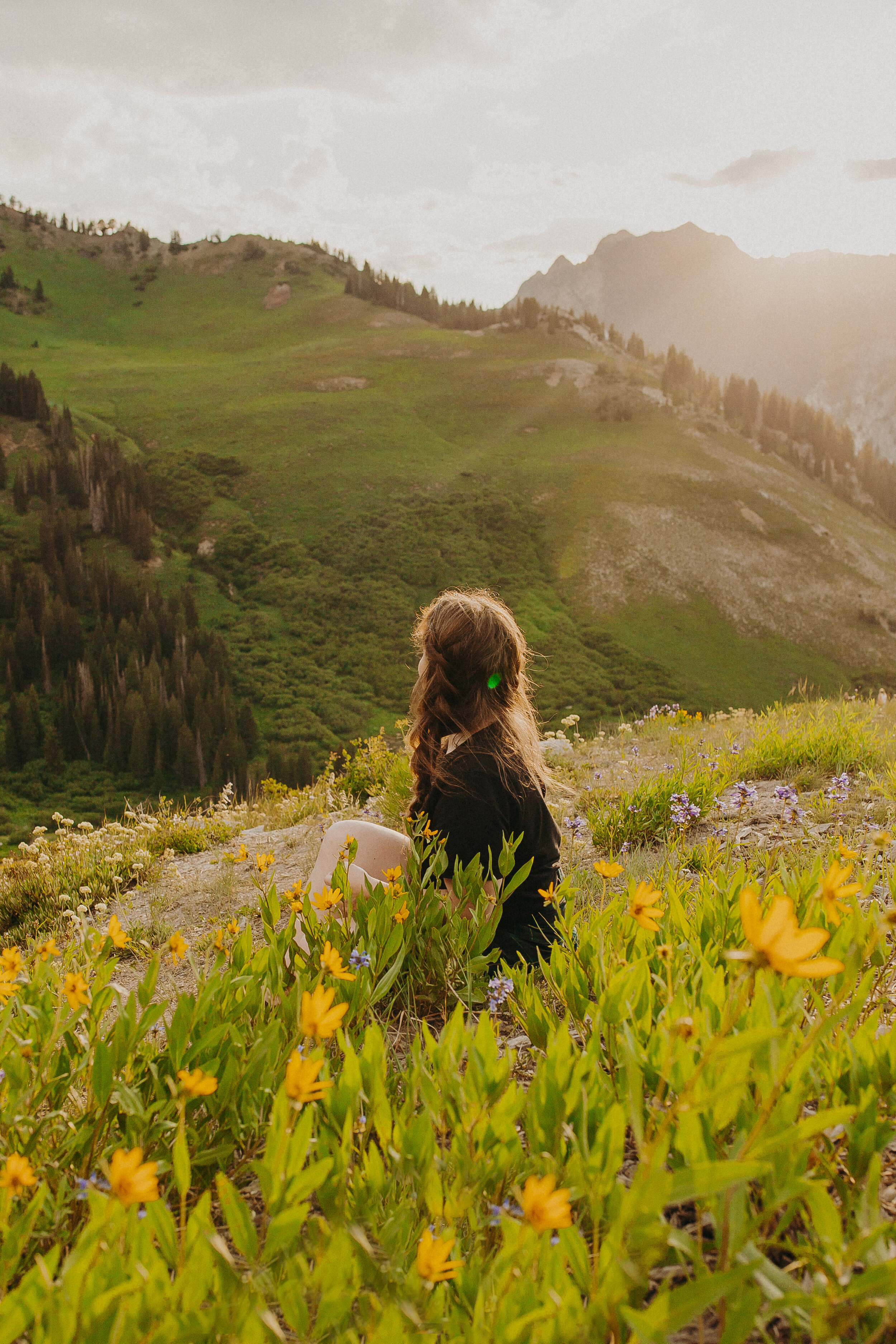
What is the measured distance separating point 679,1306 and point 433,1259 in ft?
1.02

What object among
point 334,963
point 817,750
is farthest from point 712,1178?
point 817,750

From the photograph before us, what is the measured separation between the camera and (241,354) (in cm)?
7988

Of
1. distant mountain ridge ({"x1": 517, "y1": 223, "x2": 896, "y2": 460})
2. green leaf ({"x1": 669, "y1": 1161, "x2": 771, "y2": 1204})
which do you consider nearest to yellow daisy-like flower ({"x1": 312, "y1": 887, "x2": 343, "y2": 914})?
green leaf ({"x1": 669, "y1": 1161, "x2": 771, "y2": 1204})

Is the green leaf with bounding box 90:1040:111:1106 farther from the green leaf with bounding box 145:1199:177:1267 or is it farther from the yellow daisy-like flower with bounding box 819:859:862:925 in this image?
the yellow daisy-like flower with bounding box 819:859:862:925

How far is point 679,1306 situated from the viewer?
831 millimetres

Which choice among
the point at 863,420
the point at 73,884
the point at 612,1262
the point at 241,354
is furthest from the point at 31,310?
the point at 863,420

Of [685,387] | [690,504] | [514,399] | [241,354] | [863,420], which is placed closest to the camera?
[690,504]

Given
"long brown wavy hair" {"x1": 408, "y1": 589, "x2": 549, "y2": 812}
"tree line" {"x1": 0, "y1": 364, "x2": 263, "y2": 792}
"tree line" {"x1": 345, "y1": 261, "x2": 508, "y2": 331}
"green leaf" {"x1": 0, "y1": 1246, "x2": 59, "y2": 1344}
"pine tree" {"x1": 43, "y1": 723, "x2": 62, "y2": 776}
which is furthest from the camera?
"tree line" {"x1": 345, "y1": 261, "x2": 508, "y2": 331}

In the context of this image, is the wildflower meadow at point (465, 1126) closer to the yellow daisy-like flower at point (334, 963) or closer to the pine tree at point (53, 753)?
the yellow daisy-like flower at point (334, 963)

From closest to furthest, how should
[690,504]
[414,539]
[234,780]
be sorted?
[234,780], [414,539], [690,504]

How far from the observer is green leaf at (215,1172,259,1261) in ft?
3.46

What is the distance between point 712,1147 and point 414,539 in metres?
49.1

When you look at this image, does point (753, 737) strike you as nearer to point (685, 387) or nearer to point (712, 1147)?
point (712, 1147)

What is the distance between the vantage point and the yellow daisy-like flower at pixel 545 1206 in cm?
89
